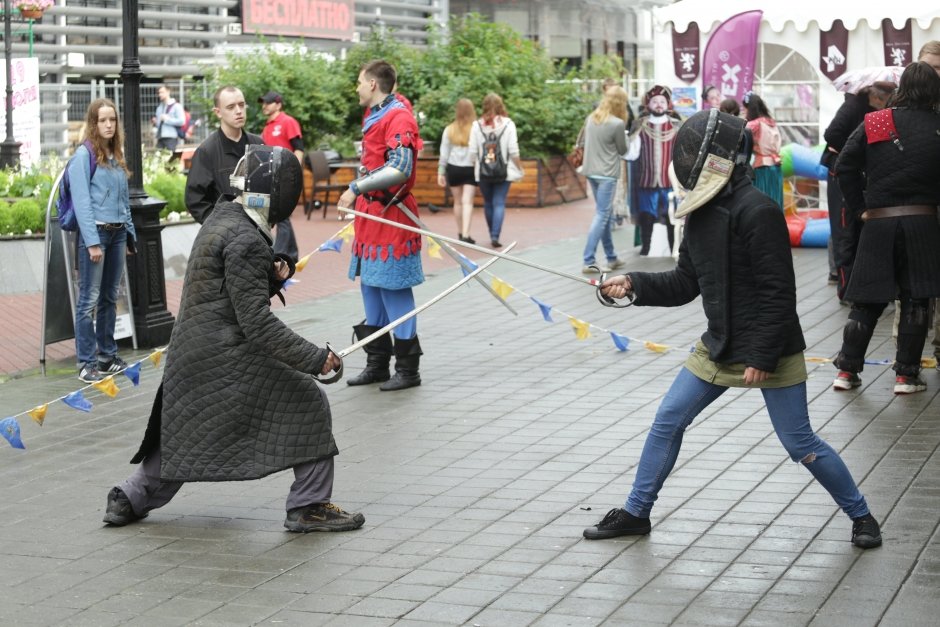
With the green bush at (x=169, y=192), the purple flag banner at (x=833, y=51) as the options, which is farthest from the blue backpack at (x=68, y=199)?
the purple flag banner at (x=833, y=51)

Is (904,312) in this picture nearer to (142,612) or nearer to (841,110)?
(841,110)

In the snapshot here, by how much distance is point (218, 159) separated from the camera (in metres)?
8.97

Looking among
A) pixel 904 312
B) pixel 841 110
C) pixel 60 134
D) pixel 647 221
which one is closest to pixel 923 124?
pixel 904 312

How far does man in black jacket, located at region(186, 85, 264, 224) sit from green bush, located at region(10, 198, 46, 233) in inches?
190

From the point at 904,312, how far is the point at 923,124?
110 cm

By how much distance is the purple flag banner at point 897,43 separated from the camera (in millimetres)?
16453

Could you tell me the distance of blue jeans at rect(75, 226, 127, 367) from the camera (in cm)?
946

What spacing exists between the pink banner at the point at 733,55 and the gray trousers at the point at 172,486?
41.0 feet

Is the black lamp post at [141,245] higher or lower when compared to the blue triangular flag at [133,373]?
higher

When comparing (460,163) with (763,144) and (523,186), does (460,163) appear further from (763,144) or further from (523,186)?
(523,186)

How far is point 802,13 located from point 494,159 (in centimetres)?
402

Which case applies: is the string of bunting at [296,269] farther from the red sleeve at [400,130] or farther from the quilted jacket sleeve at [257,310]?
the quilted jacket sleeve at [257,310]

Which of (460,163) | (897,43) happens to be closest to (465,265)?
(460,163)

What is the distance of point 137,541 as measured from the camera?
5773mm
